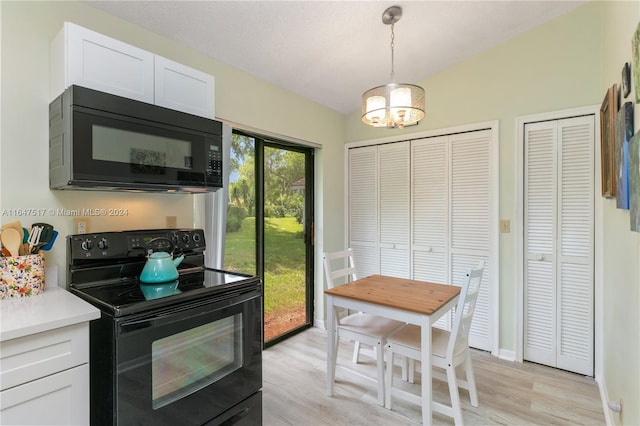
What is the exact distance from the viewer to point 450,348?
192 centimetres

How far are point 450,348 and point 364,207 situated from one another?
2.02 m

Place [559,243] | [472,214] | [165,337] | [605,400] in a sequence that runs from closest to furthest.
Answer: [165,337] → [605,400] → [559,243] → [472,214]

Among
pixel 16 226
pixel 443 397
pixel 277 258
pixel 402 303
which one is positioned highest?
pixel 16 226

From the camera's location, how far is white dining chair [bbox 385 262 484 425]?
1.91m

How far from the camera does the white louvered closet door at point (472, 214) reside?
2973mm

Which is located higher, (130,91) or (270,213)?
(130,91)

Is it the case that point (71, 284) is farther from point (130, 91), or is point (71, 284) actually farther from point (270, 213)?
point (270, 213)

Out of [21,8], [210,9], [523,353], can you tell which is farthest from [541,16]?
[21,8]

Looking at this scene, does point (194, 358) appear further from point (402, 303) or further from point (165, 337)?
point (402, 303)

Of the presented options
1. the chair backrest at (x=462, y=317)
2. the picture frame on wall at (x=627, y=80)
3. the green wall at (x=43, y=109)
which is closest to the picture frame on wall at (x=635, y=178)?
the picture frame on wall at (x=627, y=80)

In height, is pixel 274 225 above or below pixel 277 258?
above

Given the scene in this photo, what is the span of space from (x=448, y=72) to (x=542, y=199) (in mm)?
1466

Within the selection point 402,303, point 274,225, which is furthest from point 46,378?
point 274,225

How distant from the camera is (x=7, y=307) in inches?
51.4
